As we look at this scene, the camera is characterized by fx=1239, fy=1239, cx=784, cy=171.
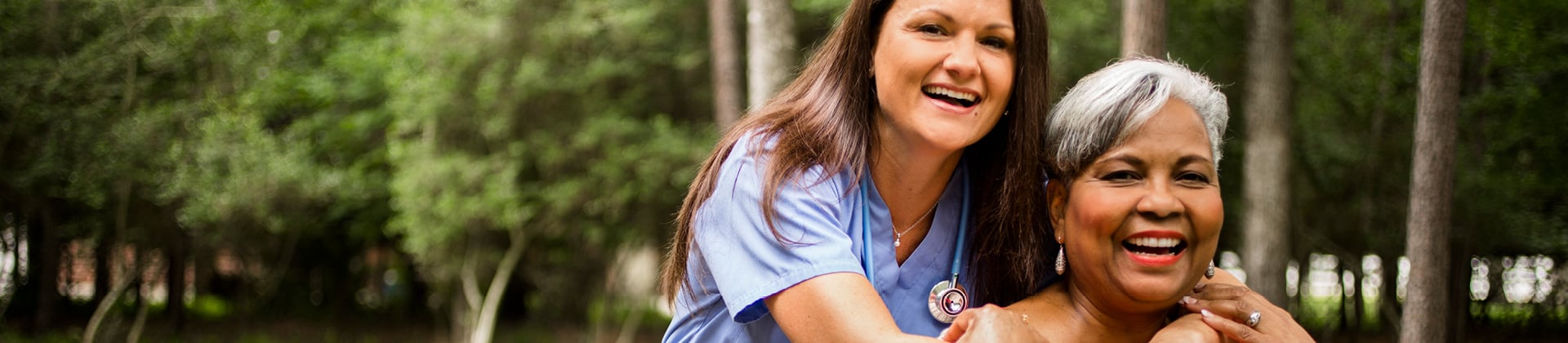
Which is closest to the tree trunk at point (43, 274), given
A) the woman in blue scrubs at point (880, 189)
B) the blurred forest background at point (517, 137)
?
the blurred forest background at point (517, 137)

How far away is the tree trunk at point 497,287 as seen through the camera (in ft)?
61.3

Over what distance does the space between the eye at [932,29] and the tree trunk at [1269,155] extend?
524 inches

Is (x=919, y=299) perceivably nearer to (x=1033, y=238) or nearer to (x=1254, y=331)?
(x=1033, y=238)

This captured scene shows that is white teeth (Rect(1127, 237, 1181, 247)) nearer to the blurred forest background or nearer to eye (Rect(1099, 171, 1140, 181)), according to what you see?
eye (Rect(1099, 171, 1140, 181))

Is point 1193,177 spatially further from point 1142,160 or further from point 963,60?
point 963,60

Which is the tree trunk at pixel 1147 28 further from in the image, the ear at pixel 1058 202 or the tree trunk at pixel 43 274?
the tree trunk at pixel 43 274

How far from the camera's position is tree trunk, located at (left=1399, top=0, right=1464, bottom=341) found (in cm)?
643

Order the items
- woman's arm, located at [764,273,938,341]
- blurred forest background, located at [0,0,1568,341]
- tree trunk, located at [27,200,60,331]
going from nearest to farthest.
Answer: woman's arm, located at [764,273,938,341] < blurred forest background, located at [0,0,1568,341] < tree trunk, located at [27,200,60,331]

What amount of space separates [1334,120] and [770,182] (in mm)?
17423

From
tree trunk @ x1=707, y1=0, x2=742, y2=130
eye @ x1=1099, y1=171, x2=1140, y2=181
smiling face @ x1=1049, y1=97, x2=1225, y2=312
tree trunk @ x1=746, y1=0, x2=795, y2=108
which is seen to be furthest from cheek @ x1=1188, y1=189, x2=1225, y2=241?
tree trunk @ x1=707, y1=0, x2=742, y2=130

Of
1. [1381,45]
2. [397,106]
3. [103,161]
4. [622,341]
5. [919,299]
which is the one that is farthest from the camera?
[622,341]

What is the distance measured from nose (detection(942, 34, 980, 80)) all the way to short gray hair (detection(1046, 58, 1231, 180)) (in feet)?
1.15

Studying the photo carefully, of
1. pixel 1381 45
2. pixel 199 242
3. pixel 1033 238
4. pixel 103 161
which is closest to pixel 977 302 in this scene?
pixel 1033 238

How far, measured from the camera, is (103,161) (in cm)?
1391
